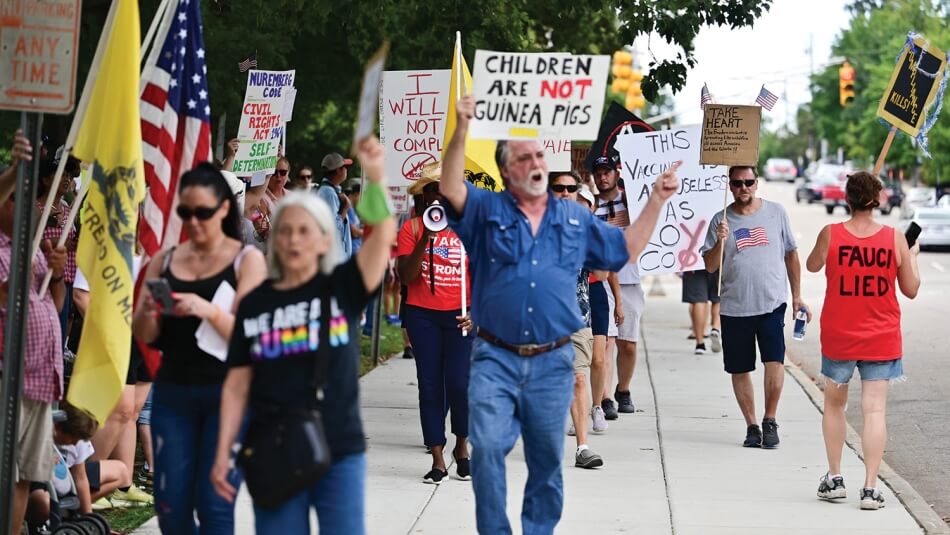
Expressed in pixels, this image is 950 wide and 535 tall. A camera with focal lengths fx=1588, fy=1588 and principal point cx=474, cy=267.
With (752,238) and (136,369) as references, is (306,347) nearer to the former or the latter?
(136,369)

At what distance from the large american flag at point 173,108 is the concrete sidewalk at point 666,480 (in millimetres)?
2099

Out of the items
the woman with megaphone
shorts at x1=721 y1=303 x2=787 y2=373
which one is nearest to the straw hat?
the woman with megaphone

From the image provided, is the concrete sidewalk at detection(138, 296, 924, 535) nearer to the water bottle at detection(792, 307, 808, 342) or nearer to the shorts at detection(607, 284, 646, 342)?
the shorts at detection(607, 284, 646, 342)

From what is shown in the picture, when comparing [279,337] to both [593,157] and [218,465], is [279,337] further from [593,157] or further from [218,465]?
[593,157]

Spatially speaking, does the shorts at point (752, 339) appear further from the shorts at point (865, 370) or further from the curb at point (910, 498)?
the shorts at point (865, 370)

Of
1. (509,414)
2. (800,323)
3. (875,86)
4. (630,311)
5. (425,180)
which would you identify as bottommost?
(509,414)

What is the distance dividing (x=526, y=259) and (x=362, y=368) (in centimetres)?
955

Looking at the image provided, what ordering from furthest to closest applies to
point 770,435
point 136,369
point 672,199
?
1. point 672,199
2. point 770,435
3. point 136,369

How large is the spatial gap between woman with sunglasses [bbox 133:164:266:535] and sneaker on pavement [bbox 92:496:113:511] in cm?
273

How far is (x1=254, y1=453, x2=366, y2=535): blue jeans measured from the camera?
5.15 metres

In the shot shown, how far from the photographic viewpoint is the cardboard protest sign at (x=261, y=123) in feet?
37.7

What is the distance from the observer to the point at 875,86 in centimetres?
6819

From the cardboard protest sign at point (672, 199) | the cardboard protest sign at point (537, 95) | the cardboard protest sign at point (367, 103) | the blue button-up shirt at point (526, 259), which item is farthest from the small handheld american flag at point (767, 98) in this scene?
the cardboard protest sign at point (367, 103)

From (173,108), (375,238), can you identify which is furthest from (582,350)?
(375,238)
